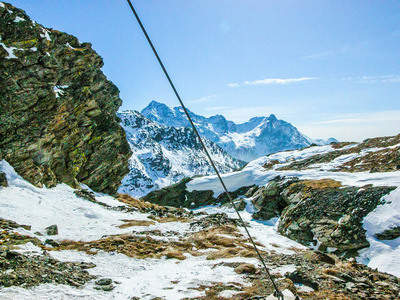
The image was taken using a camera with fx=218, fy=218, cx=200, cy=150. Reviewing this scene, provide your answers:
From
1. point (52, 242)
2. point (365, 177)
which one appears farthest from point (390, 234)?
point (52, 242)

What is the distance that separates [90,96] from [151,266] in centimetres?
3729

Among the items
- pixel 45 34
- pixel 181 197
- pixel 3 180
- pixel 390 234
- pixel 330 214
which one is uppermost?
pixel 45 34

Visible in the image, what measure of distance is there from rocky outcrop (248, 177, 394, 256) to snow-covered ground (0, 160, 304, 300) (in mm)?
8437

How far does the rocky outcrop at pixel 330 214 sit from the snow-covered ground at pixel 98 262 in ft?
27.7

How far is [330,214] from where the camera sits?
27.5 m

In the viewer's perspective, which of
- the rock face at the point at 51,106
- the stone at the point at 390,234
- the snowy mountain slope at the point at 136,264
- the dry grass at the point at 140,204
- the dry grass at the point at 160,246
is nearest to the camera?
the snowy mountain slope at the point at 136,264

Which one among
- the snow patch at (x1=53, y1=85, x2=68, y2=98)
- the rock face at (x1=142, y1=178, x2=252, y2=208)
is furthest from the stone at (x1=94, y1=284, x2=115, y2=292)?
the rock face at (x1=142, y1=178, x2=252, y2=208)

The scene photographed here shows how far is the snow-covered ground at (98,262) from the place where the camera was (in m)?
8.65

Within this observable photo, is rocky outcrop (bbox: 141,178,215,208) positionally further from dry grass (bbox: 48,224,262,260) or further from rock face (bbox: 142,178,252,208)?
dry grass (bbox: 48,224,262,260)

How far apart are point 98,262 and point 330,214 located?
27.0m

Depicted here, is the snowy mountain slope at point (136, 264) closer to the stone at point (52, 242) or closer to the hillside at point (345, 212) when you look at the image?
the stone at point (52, 242)

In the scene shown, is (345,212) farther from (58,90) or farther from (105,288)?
(58,90)

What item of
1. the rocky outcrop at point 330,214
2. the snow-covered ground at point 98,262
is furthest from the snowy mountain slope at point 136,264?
the rocky outcrop at point 330,214

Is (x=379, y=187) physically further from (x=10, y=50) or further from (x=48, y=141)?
(x=10, y=50)
